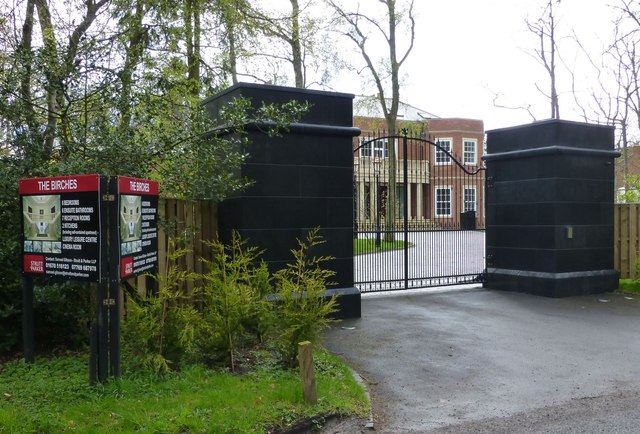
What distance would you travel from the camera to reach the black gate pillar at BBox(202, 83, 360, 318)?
8211mm

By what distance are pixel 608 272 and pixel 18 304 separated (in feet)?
35.4

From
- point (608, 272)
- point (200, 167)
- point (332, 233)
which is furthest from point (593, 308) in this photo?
point (200, 167)

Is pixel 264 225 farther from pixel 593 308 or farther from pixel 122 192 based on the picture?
pixel 593 308

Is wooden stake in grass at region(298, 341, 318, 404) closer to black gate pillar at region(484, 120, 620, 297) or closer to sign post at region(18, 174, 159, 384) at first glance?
sign post at region(18, 174, 159, 384)

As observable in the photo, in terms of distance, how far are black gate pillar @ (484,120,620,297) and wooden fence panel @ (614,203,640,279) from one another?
54 centimetres

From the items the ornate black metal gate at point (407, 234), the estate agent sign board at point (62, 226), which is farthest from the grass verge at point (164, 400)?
the ornate black metal gate at point (407, 234)

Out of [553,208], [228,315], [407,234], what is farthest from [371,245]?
[228,315]

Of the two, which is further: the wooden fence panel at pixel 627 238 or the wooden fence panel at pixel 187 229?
the wooden fence panel at pixel 627 238

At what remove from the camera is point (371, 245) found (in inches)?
539

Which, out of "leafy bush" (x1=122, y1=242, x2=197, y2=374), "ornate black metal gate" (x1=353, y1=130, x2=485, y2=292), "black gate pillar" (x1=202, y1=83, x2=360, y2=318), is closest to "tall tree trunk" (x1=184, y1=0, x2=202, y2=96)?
"black gate pillar" (x1=202, y1=83, x2=360, y2=318)

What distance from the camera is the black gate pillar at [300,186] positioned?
8211 millimetres

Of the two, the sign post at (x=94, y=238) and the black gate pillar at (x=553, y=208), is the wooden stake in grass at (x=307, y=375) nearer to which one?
the sign post at (x=94, y=238)

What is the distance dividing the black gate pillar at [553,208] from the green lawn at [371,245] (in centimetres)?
230

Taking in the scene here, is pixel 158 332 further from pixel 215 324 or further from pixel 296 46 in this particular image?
pixel 296 46
